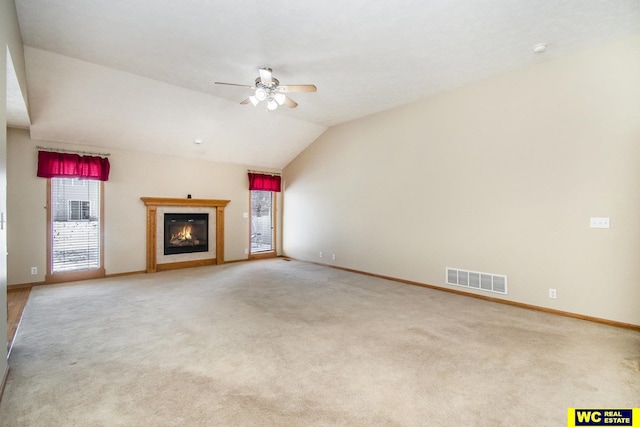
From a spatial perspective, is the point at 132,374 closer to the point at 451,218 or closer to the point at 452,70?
the point at 451,218

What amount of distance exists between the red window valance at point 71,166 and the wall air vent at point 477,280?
259 inches

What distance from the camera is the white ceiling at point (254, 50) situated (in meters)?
2.98

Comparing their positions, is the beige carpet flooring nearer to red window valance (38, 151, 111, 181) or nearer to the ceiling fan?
red window valance (38, 151, 111, 181)

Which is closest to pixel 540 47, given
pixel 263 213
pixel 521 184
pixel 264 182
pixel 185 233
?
pixel 521 184

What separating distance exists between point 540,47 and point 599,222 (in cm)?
220

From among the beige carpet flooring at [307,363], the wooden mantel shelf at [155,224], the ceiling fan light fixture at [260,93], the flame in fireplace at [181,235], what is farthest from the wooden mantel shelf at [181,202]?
the ceiling fan light fixture at [260,93]

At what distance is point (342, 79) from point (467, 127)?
2088 mm

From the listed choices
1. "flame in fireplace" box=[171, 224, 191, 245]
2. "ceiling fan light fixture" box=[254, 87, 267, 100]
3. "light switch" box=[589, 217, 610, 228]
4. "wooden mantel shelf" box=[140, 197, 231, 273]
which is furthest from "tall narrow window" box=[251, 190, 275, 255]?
"light switch" box=[589, 217, 610, 228]

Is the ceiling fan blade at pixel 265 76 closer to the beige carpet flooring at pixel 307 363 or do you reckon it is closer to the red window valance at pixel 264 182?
the beige carpet flooring at pixel 307 363

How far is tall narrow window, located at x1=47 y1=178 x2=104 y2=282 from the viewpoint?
5496 millimetres

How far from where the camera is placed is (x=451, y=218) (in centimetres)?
495

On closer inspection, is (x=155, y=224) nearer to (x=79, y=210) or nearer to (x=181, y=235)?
(x=181, y=235)

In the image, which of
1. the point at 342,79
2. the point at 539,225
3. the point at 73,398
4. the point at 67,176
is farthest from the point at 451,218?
the point at 67,176

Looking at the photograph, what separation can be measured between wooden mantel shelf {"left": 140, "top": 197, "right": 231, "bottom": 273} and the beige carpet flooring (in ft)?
6.49
